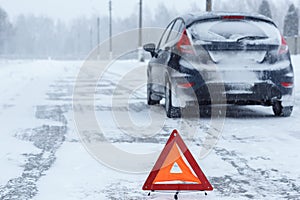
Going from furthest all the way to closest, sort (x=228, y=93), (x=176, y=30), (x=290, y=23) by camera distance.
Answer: (x=290, y=23) → (x=176, y=30) → (x=228, y=93)

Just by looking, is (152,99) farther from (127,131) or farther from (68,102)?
(127,131)

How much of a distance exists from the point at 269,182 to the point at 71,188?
1584mm

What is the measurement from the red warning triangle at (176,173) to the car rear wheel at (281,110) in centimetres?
443

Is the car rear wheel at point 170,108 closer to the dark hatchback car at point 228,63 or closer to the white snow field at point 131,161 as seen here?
the dark hatchback car at point 228,63

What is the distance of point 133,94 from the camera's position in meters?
12.6

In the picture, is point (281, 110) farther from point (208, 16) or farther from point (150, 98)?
point (150, 98)

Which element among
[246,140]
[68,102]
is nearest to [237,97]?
[246,140]

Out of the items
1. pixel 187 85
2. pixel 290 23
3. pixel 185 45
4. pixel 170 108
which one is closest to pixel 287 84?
pixel 187 85

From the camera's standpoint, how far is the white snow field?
3.99 m

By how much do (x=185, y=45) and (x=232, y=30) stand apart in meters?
0.76

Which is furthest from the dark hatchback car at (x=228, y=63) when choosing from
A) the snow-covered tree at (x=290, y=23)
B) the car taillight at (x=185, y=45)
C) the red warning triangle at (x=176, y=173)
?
the snow-covered tree at (x=290, y=23)

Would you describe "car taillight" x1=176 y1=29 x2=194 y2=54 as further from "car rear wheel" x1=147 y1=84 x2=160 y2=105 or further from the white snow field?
"car rear wheel" x1=147 y1=84 x2=160 y2=105

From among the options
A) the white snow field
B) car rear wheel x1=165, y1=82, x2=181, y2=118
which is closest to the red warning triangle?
A: the white snow field

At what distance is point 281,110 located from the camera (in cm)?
804
